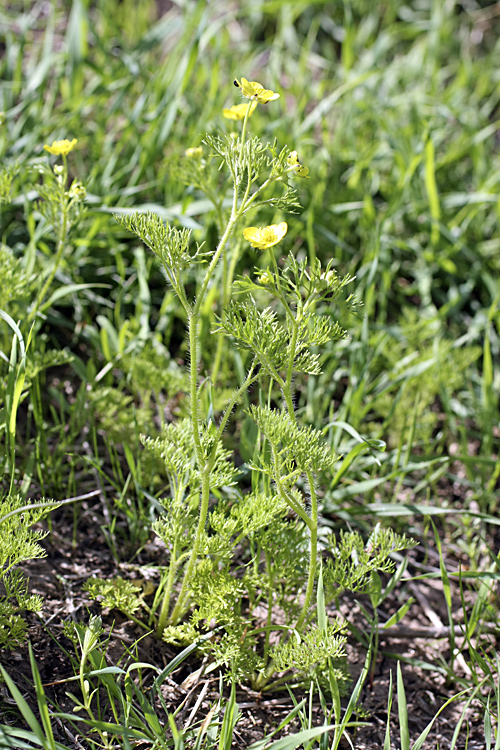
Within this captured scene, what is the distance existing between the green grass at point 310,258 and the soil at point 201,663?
9cm

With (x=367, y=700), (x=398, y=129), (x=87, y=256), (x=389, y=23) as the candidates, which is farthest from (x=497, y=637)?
(x=389, y=23)

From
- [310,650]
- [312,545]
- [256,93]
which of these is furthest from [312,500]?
[256,93]

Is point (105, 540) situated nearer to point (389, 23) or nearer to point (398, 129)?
point (398, 129)

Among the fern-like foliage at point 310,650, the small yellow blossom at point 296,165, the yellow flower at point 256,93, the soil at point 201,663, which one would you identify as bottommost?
the soil at point 201,663

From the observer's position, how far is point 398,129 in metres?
3.45

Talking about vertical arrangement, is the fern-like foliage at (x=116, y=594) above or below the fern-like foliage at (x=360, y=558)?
below

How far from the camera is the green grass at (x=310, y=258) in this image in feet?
6.84

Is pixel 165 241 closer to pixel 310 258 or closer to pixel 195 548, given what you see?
pixel 195 548

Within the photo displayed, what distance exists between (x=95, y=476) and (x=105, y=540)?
0.76 ft

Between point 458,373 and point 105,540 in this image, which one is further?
point 458,373

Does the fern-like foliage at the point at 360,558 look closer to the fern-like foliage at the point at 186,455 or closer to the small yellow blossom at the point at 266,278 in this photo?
the fern-like foliage at the point at 186,455

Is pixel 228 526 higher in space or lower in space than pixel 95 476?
higher

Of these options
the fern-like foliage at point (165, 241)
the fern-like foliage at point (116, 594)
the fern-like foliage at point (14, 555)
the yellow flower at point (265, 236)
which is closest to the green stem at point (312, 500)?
the yellow flower at point (265, 236)

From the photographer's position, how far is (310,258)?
2.81m
